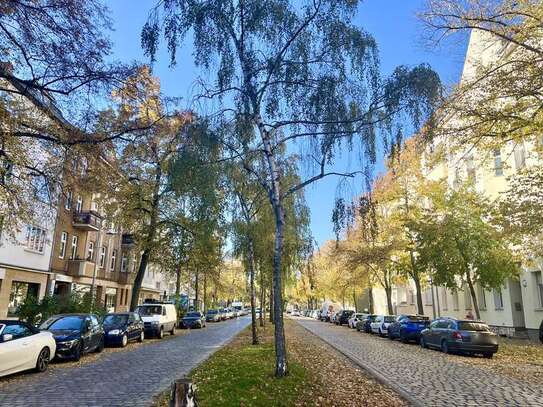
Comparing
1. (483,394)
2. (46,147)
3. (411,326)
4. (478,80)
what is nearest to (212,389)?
(483,394)

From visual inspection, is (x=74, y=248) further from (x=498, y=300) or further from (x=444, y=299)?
(x=498, y=300)

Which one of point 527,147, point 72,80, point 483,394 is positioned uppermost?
point 527,147

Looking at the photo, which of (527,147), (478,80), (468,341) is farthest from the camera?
(527,147)

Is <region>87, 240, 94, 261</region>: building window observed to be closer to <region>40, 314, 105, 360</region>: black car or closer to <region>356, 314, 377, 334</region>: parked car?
<region>40, 314, 105, 360</region>: black car

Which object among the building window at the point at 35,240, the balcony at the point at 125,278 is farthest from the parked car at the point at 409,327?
the balcony at the point at 125,278

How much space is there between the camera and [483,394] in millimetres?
A: 10250

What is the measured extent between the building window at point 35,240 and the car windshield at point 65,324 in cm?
1378

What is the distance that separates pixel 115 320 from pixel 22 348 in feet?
37.3

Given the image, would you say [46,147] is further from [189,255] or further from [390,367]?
[189,255]

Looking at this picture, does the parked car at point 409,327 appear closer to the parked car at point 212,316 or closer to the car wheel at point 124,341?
the car wheel at point 124,341

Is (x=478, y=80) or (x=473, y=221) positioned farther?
(x=473, y=221)

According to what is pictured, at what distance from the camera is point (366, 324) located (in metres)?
37.6

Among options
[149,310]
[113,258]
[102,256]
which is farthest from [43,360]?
[113,258]

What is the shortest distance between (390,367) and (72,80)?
41.7 feet
